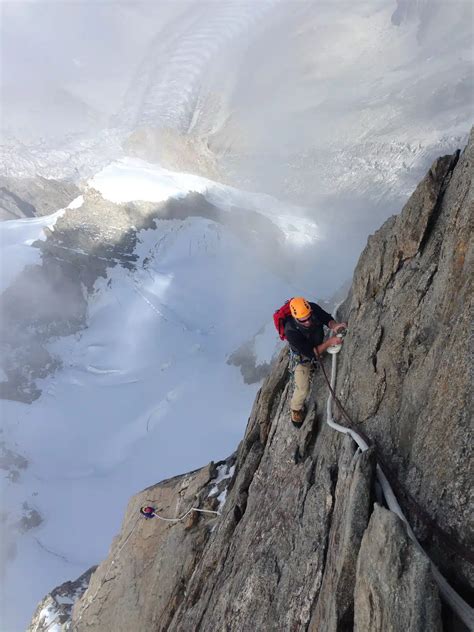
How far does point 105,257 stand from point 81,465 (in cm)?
3649

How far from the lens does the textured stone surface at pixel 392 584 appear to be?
3967 millimetres

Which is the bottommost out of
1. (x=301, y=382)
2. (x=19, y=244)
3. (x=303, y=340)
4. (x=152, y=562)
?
(x=152, y=562)

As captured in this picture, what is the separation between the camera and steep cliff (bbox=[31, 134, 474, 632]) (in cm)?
452

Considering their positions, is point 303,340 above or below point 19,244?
below

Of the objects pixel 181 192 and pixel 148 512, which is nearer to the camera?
pixel 148 512

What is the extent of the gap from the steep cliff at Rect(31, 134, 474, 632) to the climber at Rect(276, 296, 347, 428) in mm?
368

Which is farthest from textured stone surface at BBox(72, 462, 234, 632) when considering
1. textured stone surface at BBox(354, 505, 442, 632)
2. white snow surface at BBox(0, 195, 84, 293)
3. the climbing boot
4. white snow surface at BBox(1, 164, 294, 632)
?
white snow surface at BBox(0, 195, 84, 293)

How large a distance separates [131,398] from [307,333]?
204ft

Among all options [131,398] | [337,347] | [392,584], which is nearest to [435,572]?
[392,584]

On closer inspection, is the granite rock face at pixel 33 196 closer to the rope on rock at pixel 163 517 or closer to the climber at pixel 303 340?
the rope on rock at pixel 163 517

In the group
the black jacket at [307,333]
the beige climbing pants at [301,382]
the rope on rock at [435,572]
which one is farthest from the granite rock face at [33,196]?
the rope on rock at [435,572]

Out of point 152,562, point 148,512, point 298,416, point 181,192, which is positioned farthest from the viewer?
point 181,192

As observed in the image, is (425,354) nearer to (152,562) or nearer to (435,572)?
(435,572)

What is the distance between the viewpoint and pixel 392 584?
421cm
